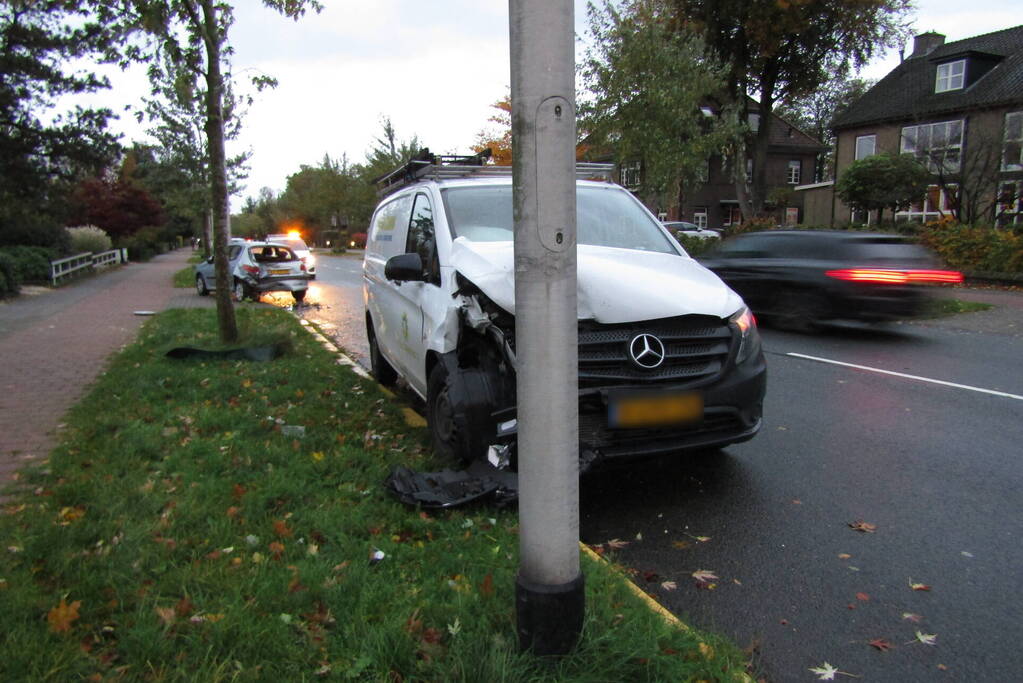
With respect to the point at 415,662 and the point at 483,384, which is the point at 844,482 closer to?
the point at 483,384

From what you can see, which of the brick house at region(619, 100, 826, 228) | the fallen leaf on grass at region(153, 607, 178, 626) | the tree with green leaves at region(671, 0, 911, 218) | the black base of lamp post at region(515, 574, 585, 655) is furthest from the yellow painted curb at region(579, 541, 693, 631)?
the brick house at region(619, 100, 826, 228)

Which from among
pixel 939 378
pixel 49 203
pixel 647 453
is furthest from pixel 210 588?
pixel 49 203

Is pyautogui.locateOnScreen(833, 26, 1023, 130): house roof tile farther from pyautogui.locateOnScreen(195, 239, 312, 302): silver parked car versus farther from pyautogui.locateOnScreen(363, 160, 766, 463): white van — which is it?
pyautogui.locateOnScreen(363, 160, 766, 463): white van

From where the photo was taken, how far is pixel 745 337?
4.29 m

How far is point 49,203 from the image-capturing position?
27812 millimetres

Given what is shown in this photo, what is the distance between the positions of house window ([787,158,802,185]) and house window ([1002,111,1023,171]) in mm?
22846

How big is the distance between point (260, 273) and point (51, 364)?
9.55m

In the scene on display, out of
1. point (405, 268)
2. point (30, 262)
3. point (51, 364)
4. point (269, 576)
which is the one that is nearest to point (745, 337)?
point (405, 268)

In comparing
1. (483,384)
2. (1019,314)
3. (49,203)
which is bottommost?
(1019,314)

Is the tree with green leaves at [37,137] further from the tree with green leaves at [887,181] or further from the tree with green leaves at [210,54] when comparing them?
the tree with green leaves at [887,181]

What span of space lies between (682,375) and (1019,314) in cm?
1254

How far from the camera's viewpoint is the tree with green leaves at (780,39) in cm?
3102

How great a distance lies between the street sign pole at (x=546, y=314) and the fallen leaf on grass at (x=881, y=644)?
1259 millimetres

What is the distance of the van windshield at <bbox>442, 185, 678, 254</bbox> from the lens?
16.4 ft
